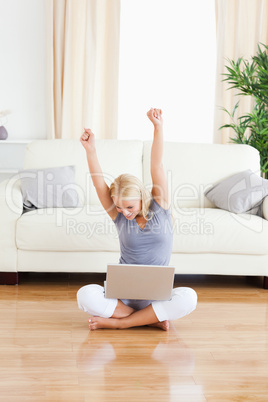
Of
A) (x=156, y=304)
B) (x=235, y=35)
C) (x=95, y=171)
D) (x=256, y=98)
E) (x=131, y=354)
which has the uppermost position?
(x=235, y=35)

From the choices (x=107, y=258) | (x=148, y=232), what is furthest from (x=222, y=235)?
(x=148, y=232)

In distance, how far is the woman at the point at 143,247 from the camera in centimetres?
260

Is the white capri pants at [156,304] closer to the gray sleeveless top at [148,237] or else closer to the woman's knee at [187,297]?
the woman's knee at [187,297]

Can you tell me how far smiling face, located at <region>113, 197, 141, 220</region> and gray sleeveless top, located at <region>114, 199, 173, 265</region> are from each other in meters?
0.12

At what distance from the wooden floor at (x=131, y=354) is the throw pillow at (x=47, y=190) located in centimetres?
66

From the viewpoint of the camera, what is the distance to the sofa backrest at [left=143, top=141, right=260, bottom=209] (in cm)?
402

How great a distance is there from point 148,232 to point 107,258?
0.87 meters

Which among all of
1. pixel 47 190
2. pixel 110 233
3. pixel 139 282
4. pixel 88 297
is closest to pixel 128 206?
pixel 139 282

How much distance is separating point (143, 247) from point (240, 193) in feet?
4.38

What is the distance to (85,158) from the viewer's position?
13.2ft

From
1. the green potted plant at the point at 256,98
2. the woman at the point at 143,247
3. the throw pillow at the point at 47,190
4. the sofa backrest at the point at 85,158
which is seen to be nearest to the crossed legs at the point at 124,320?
the woman at the point at 143,247

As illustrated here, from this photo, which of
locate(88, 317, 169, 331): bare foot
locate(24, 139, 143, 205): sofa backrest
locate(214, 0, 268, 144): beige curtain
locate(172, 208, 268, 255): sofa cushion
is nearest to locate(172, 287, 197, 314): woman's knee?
locate(88, 317, 169, 331): bare foot

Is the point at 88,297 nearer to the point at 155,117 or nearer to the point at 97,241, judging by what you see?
the point at 97,241

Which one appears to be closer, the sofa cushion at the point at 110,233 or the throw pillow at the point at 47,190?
the sofa cushion at the point at 110,233
